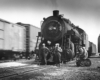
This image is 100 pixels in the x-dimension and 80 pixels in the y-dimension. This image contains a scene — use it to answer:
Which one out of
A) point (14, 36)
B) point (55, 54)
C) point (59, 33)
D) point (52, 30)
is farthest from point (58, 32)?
point (14, 36)

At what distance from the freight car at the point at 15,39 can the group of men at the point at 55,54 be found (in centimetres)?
489

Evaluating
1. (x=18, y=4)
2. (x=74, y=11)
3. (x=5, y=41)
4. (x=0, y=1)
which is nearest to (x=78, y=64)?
(x=74, y=11)

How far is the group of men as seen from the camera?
1040 cm

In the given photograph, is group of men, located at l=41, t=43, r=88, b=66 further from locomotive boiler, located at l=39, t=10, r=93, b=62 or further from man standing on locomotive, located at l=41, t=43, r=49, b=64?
locomotive boiler, located at l=39, t=10, r=93, b=62

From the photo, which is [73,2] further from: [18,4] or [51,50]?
[51,50]

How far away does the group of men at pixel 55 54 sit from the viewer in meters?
10.4

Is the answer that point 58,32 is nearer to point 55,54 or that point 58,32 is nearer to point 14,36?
point 55,54

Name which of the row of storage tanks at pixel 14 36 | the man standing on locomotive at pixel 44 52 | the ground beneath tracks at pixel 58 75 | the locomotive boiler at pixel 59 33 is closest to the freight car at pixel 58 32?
the locomotive boiler at pixel 59 33

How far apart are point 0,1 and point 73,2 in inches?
145

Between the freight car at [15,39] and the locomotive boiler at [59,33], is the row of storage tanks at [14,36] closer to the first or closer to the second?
the freight car at [15,39]

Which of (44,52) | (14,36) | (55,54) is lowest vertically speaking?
(55,54)

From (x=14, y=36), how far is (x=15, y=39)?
1.19 ft

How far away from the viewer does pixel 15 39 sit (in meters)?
16.0

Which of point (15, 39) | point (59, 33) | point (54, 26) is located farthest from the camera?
point (15, 39)
